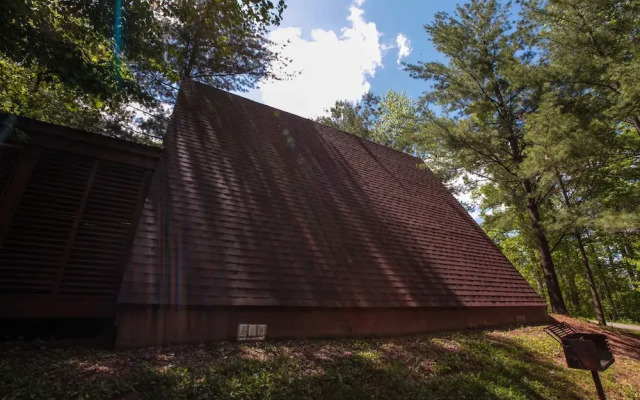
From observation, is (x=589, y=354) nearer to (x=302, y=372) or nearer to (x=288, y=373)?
(x=302, y=372)

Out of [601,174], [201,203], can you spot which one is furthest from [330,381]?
[601,174]

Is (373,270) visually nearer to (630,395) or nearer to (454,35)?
(630,395)

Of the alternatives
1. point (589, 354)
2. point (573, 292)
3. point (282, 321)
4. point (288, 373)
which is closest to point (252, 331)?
point (282, 321)

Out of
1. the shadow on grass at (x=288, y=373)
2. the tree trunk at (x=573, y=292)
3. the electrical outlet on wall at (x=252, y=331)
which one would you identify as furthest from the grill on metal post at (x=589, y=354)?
the tree trunk at (x=573, y=292)

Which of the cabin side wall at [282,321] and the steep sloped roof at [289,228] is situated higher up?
the steep sloped roof at [289,228]

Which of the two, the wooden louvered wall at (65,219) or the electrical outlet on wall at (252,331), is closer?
the wooden louvered wall at (65,219)

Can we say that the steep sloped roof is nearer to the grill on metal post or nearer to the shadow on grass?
the shadow on grass

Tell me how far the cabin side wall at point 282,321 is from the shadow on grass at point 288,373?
27 cm

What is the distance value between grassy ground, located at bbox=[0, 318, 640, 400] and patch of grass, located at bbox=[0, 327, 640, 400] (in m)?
0.01

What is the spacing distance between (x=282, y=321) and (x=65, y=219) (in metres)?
4.46

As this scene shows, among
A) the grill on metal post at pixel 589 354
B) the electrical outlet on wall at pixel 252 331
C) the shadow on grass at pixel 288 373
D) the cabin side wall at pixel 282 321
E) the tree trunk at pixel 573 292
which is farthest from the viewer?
the tree trunk at pixel 573 292

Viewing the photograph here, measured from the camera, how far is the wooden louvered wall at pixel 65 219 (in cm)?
505

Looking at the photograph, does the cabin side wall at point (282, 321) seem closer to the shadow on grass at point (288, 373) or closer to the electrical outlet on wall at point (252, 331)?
the electrical outlet on wall at point (252, 331)

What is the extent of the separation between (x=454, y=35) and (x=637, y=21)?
6.01 metres
